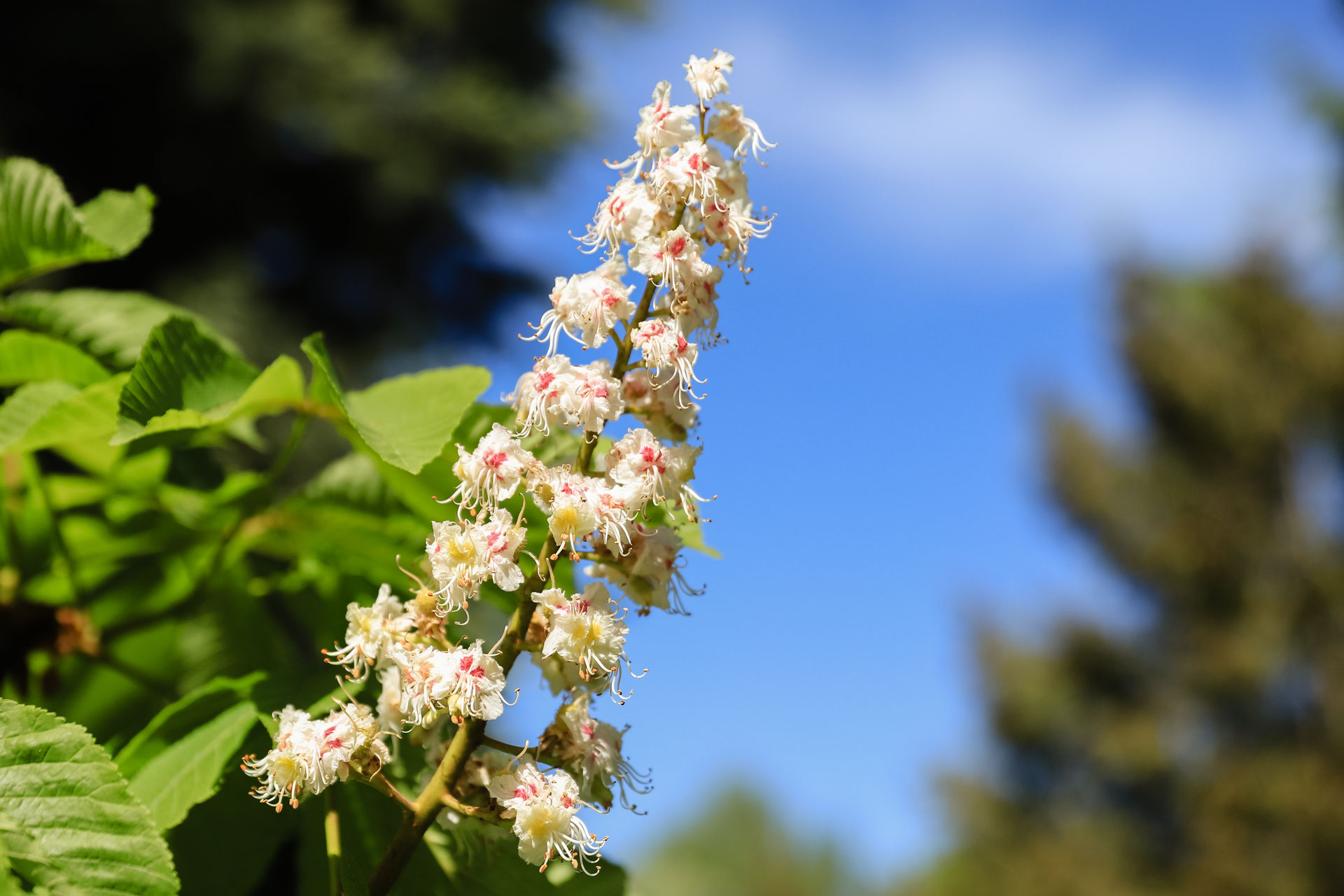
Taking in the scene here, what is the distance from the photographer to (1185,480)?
20016 millimetres

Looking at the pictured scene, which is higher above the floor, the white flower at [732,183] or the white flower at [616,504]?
the white flower at [732,183]

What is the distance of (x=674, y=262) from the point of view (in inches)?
29.5

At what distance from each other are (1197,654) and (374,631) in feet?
66.0

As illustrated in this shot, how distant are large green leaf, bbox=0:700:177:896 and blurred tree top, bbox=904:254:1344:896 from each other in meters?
17.3

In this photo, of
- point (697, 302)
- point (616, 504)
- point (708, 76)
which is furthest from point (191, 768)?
point (708, 76)

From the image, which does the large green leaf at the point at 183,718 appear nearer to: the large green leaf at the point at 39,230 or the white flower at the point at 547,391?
the white flower at the point at 547,391

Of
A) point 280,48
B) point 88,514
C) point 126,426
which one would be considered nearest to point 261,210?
point 280,48

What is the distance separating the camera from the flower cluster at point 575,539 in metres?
0.73

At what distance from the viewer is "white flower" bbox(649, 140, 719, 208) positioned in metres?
0.76

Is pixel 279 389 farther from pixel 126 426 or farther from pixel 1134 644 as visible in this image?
pixel 1134 644

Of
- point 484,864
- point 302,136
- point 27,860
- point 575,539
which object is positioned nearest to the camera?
point 27,860

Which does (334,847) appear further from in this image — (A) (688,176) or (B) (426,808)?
(A) (688,176)

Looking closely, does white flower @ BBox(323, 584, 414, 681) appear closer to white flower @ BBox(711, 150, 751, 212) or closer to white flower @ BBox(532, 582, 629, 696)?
white flower @ BBox(532, 582, 629, 696)

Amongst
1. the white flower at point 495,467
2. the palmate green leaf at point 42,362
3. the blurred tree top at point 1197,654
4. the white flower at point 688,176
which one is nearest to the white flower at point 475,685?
the white flower at point 495,467
